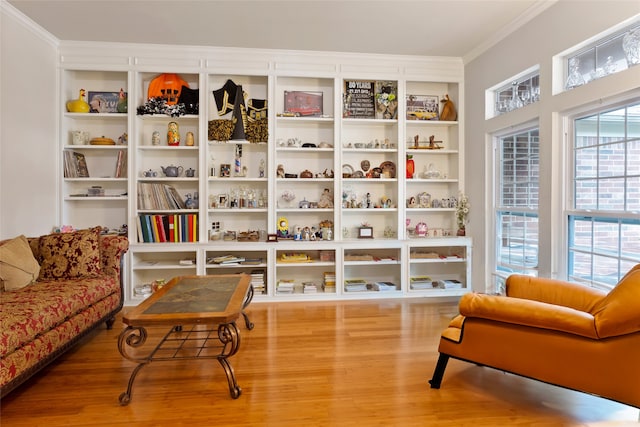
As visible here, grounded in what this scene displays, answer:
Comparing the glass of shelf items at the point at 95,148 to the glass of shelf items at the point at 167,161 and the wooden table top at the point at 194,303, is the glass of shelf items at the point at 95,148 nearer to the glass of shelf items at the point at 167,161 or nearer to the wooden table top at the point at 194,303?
the glass of shelf items at the point at 167,161

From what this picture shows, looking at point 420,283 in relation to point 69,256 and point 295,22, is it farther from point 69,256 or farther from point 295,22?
point 69,256

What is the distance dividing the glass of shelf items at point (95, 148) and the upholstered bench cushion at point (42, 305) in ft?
4.56

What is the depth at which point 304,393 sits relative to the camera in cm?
211

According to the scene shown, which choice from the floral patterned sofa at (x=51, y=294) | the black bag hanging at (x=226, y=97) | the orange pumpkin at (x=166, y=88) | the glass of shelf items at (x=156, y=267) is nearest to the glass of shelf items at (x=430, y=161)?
the black bag hanging at (x=226, y=97)

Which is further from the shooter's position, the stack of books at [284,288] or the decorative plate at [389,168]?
the decorative plate at [389,168]

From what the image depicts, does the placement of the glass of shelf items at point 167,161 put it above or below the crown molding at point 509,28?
below

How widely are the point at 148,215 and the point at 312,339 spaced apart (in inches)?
95.3

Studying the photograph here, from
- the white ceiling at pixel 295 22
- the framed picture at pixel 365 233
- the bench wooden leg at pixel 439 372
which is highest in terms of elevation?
the white ceiling at pixel 295 22

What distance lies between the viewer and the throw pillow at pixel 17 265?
2.58 meters

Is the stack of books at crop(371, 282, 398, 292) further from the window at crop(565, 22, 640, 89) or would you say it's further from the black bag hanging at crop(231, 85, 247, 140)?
the window at crop(565, 22, 640, 89)

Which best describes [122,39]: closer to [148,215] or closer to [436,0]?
[148,215]

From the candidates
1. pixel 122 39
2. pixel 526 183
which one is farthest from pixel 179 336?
pixel 526 183

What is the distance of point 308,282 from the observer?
4371 millimetres

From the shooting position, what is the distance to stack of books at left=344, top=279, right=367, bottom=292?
4227mm
